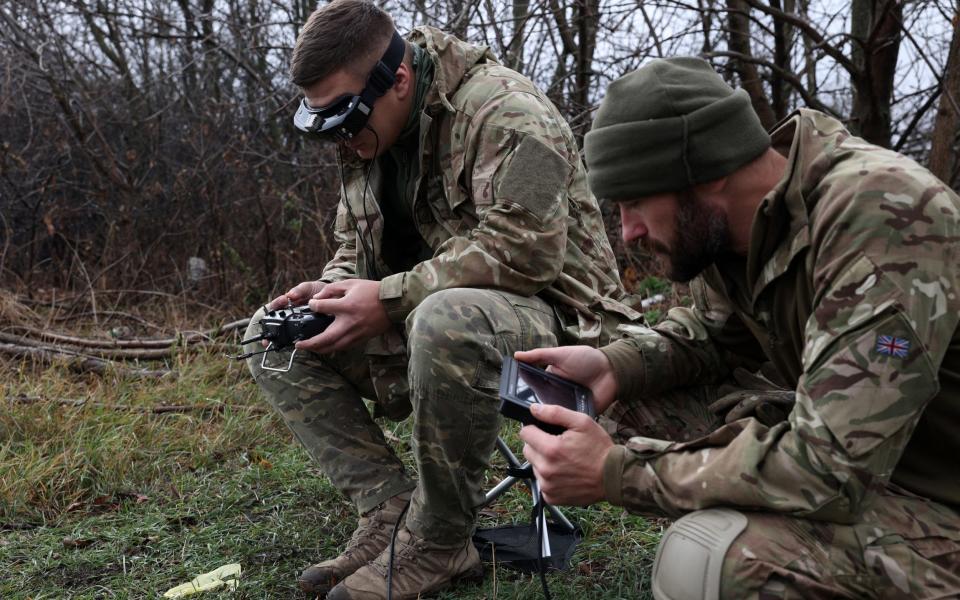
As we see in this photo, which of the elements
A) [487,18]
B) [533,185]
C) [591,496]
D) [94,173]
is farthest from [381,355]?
[94,173]

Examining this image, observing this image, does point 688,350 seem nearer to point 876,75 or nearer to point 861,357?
point 861,357

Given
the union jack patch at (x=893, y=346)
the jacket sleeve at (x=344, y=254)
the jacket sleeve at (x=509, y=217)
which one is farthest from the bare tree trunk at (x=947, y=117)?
the union jack patch at (x=893, y=346)

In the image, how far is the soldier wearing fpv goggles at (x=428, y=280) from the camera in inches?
106

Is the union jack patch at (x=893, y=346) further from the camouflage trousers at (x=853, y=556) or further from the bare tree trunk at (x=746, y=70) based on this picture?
the bare tree trunk at (x=746, y=70)

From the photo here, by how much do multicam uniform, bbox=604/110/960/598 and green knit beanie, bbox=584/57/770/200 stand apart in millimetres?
126

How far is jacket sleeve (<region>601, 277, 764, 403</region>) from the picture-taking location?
2.51 m

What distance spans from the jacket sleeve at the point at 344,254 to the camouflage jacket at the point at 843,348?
6.04 ft

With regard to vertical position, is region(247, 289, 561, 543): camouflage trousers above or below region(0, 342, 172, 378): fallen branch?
above

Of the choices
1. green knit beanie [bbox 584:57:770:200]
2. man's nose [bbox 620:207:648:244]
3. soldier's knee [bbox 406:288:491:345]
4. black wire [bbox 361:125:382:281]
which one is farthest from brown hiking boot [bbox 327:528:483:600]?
green knit beanie [bbox 584:57:770:200]

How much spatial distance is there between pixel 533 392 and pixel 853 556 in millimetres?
753

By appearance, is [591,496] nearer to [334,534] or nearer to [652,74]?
[652,74]

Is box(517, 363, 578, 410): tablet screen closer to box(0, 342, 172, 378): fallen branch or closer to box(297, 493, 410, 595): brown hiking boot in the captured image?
box(297, 493, 410, 595): brown hiking boot

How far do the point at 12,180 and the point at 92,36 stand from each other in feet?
6.37

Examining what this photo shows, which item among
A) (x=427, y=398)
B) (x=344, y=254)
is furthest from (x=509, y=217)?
(x=344, y=254)
